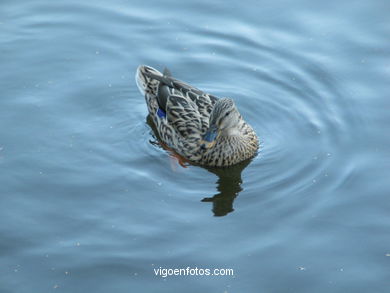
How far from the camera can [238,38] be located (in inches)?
519

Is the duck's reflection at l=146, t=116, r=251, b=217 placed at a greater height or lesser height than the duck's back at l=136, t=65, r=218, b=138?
lesser

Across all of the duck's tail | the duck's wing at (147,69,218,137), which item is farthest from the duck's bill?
the duck's tail

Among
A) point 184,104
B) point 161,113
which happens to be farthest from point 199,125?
point 161,113

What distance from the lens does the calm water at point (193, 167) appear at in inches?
343

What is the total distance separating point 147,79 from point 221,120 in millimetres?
1931

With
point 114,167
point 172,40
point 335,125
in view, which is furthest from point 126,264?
point 172,40

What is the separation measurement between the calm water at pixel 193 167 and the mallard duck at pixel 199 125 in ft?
0.82

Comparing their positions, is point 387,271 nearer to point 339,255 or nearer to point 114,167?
point 339,255

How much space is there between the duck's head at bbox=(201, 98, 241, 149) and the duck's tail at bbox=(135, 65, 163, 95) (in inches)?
61.6

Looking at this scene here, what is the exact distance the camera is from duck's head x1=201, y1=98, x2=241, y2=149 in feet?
33.8

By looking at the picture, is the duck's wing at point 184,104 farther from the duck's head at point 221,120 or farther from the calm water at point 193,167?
the calm water at point 193,167

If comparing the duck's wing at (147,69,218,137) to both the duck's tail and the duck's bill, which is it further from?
the duck's bill

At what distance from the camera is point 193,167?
10.7 meters

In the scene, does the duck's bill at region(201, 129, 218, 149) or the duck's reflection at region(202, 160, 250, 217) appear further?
the duck's bill at region(201, 129, 218, 149)
